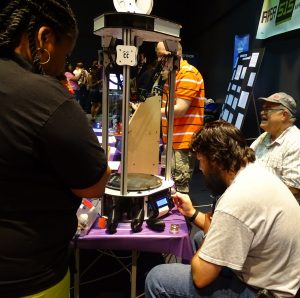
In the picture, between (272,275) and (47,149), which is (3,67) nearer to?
(47,149)

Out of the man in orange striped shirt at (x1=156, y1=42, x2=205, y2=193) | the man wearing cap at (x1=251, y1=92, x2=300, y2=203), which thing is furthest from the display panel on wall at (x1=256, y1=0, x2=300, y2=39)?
the man in orange striped shirt at (x1=156, y1=42, x2=205, y2=193)

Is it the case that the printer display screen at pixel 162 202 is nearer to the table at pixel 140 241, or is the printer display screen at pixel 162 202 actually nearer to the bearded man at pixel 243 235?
the table at pixel 140 241

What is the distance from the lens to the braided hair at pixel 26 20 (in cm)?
77

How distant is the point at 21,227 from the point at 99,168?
0.23 meters

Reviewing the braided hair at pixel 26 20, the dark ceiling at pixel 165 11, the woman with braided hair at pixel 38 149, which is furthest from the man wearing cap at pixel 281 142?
the dark ceiling at pixel 165 11

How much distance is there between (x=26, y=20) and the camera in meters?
0.78

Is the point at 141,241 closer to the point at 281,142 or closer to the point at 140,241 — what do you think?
the point at 140,241

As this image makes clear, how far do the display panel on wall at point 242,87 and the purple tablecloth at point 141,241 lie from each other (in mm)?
2295

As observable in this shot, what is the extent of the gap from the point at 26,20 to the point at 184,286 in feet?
3.46

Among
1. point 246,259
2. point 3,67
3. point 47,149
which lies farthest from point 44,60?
point 246,259

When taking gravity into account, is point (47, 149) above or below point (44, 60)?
below

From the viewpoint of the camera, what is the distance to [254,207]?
1125mm

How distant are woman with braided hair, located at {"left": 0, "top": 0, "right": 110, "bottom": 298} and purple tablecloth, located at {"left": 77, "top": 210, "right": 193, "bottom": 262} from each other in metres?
0.57

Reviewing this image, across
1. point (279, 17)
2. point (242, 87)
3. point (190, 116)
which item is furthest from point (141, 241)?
point (242, 87)
